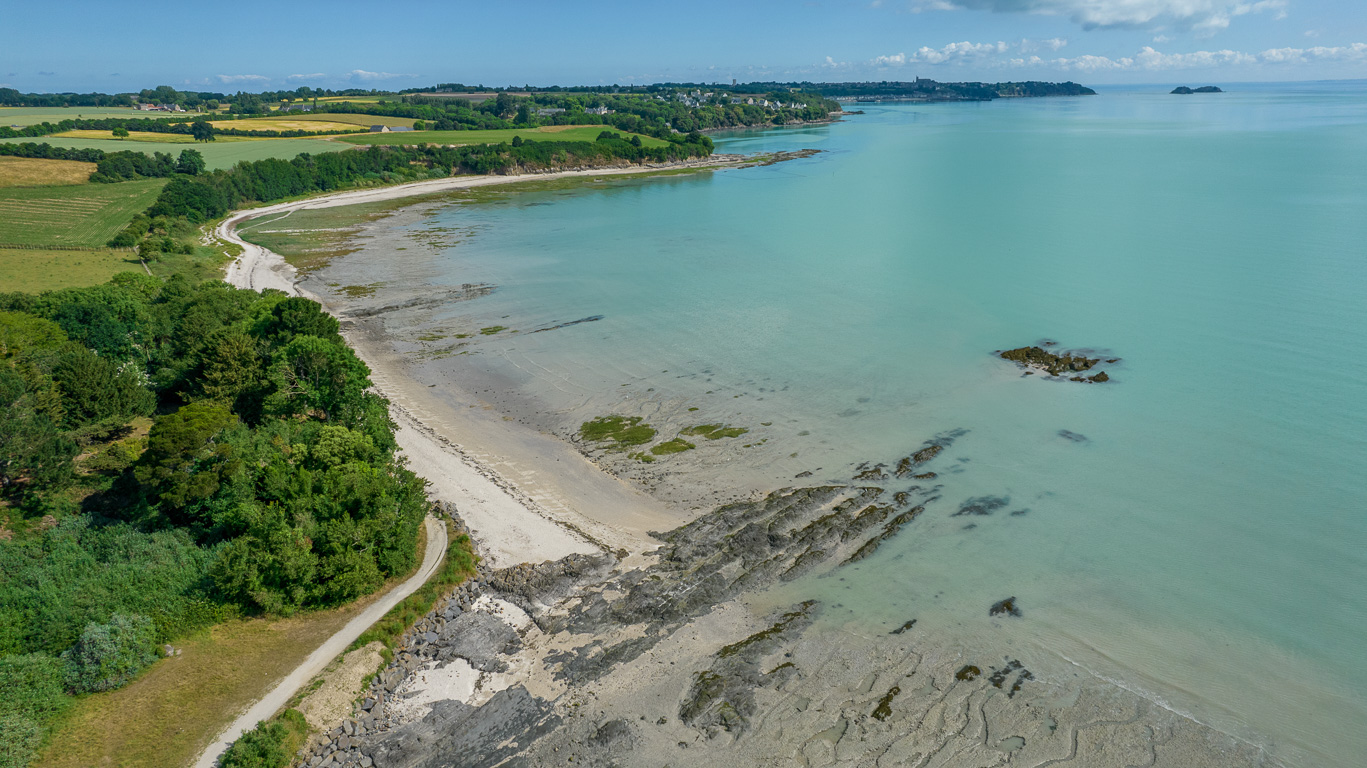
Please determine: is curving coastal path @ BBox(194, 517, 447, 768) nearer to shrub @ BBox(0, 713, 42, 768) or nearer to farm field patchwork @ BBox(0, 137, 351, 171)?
shrub @ BBox(0, 713, 42, 768)

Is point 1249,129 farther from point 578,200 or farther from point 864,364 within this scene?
point 864,364

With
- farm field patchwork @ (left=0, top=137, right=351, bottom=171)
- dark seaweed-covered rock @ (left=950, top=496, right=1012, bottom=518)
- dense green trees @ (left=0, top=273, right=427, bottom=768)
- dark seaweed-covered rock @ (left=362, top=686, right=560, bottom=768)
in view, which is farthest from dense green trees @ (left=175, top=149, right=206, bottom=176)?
dark seaweed-covered rock @ (left=950, top=496, right=1012, bottom=518)

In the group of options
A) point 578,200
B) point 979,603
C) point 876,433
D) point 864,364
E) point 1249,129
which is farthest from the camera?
point 1249,129

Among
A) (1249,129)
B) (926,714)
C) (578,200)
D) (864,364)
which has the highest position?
(1249,129)

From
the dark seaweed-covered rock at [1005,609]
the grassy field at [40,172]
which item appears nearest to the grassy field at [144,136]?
the grassy field at [40,172]

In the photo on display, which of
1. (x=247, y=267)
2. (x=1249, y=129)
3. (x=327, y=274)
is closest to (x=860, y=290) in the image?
(x=327, y=274)

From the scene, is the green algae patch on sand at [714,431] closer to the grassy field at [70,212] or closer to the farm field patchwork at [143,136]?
the grassy field at [70,212]
